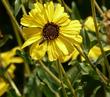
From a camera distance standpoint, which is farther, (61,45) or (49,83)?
(49,83)

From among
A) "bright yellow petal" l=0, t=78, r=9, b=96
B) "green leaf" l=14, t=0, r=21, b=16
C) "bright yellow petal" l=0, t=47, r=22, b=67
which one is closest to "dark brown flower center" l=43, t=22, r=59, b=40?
"green leaf" l=14, t=0, r=21, b=16

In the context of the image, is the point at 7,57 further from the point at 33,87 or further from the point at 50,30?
the point at 50,30

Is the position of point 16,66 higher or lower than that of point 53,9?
lower

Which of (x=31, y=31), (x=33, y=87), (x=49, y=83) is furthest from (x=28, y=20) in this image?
(x=33, y=87)

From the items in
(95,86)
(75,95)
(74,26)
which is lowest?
(95,86)

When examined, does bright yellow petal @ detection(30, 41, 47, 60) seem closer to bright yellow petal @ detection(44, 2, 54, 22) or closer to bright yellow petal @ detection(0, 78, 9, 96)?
bright yellow petal @ detection(44, 2, 54, 22)

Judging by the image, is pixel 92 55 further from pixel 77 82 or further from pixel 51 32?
pixel 51 32

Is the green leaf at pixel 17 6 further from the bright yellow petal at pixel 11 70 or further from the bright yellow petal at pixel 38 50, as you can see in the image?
the bright yellow petal at pixel 11 70

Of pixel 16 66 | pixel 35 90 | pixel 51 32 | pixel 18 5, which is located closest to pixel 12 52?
pixel 16 66

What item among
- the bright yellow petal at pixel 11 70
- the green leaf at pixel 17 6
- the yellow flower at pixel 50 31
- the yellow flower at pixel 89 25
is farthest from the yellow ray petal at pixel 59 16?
the bright yellow petal at pixel 11 70
